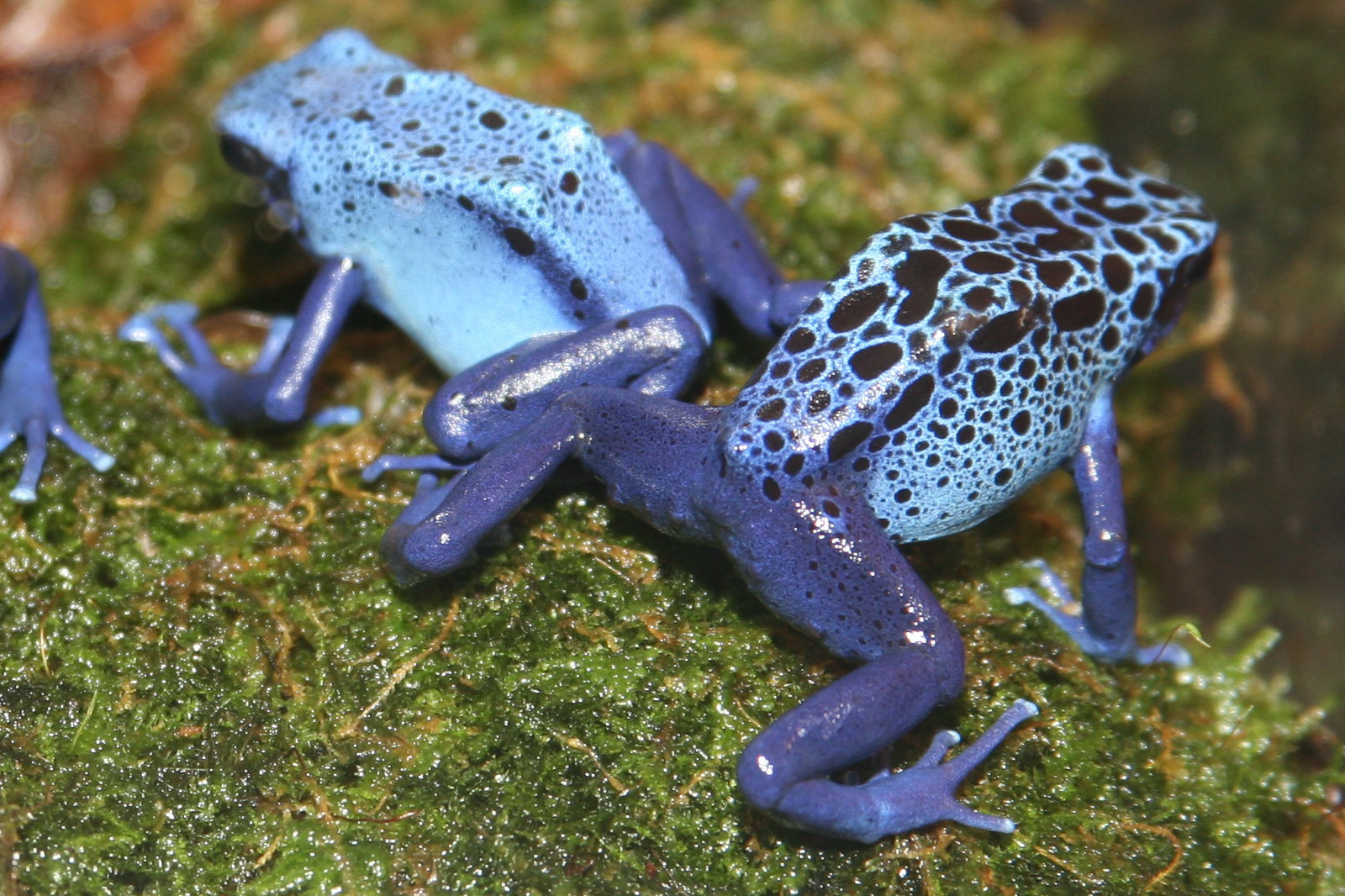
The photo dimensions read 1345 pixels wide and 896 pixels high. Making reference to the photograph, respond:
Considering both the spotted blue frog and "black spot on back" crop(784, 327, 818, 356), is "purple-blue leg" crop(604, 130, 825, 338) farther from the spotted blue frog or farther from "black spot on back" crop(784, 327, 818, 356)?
"black spot on back" crop(784, 327, 818, 356)

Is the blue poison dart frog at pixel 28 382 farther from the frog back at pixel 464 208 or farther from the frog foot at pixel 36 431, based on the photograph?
the frog back at pixel 464 208

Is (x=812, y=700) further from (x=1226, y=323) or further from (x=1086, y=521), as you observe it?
(x=1226, y=323)

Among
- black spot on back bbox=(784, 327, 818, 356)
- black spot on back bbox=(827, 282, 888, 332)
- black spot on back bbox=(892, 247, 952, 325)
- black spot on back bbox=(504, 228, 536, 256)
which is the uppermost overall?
black spot on back bbox=(892, 247, 952, 325)

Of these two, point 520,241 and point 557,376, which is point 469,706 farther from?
point 520,241

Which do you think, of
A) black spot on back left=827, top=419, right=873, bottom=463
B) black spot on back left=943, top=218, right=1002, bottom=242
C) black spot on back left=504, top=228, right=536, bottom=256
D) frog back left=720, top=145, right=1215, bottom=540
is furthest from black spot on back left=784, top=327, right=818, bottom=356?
black spot on back left=504, top=228, right=536, bottom=256

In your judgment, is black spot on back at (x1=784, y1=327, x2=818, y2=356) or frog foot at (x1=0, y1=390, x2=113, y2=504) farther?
frog foot at (x1=0, y1=390, x2=113, y2=504)

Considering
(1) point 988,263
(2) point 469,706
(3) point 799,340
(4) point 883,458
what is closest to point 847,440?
(4) point 883,458

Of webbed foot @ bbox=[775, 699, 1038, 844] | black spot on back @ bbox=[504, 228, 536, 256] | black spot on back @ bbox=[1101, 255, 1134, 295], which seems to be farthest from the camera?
black spot on back @ bbox=[504, 228, 536, 256]

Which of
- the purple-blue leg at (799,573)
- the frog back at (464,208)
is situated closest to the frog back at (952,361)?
the purple-blue leg at (799,573)
